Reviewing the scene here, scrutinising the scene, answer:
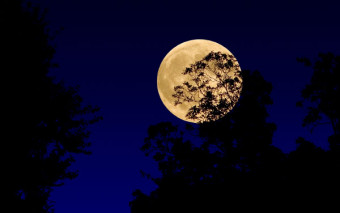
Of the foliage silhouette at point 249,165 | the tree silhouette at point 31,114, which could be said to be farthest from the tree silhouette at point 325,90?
the tree silhouette at point 31,114

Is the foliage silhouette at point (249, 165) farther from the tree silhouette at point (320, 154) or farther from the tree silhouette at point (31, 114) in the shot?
the tree silhouette at point (31, 114)

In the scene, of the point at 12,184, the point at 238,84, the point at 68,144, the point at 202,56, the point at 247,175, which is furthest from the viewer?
the point at 202,56

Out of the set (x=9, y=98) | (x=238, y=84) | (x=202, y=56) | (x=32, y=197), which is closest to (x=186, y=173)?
(x=238, y=84)

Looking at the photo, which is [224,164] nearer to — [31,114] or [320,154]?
[320,154]

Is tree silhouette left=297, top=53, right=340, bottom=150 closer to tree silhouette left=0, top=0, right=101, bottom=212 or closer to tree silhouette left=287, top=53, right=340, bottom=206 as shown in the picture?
tree silhouette left=287, top=53, right=340, bottom=206

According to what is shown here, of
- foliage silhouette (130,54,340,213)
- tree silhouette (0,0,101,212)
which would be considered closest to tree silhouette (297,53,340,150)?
foliage silhouette (130,54,340,213)

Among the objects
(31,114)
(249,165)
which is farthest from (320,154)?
(31,114)

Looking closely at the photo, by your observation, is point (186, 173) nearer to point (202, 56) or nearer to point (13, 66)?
point (202, 56)

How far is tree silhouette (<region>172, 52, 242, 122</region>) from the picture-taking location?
21766mm

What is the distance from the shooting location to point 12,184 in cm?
1048

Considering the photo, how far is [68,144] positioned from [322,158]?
11.5 metres

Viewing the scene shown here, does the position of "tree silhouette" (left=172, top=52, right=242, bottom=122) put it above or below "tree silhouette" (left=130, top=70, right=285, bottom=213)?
above

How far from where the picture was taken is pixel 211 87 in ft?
74.7

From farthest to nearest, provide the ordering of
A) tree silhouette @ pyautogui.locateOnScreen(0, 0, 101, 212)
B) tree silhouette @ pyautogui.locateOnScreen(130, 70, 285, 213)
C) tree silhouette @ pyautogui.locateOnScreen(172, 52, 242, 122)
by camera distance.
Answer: tree silhouette @ pyautogui.locateOnScreen(172, 52, 242, 122) → tree silhouette @ pyautogui.locateOnScreen(130, 70, 285, 213) → tree silhouette @ pyautogui.locateOnScreen(0, 0, 101, 212)
